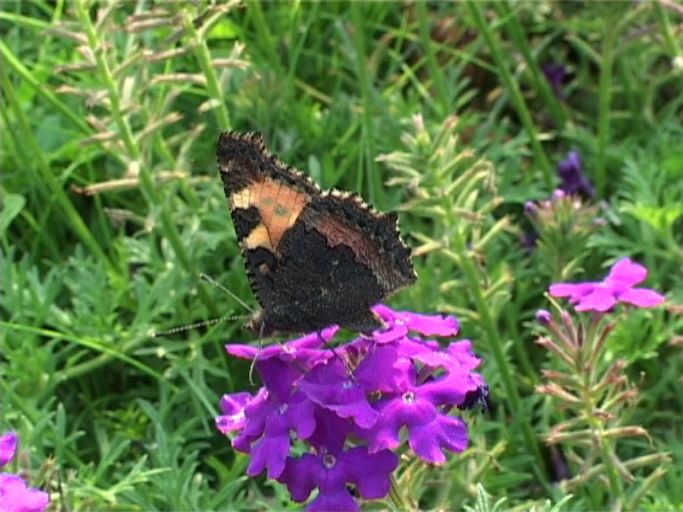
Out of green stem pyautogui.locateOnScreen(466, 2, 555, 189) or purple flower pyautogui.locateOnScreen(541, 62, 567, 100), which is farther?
purple flower pyautogui.locateOnScreen(541, 62, 567, 100)

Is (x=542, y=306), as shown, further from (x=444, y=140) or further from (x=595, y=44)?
(x=595, y=44)

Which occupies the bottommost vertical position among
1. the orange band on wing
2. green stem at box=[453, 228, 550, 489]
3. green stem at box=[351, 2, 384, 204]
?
green stem at box=[453, 228, 550, 489]

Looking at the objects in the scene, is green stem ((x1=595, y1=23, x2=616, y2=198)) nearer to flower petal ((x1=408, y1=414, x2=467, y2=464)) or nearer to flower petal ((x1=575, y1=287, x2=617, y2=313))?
flower petal ((x1=575, y1=287, x2=617, y2=313))

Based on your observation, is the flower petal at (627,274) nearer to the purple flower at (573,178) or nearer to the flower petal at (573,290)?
the flower petal at (573,290)

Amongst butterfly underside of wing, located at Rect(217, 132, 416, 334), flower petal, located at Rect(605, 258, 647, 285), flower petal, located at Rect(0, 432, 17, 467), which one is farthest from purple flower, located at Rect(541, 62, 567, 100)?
flower petal, located at Rect(0, 432, 17, 467)

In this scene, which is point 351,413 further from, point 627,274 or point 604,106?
point 604,106

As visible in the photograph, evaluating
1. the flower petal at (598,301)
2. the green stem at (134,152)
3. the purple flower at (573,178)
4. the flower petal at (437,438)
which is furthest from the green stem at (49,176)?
the flower petal at (437,438)

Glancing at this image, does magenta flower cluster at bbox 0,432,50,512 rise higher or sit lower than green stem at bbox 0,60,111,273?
higher
